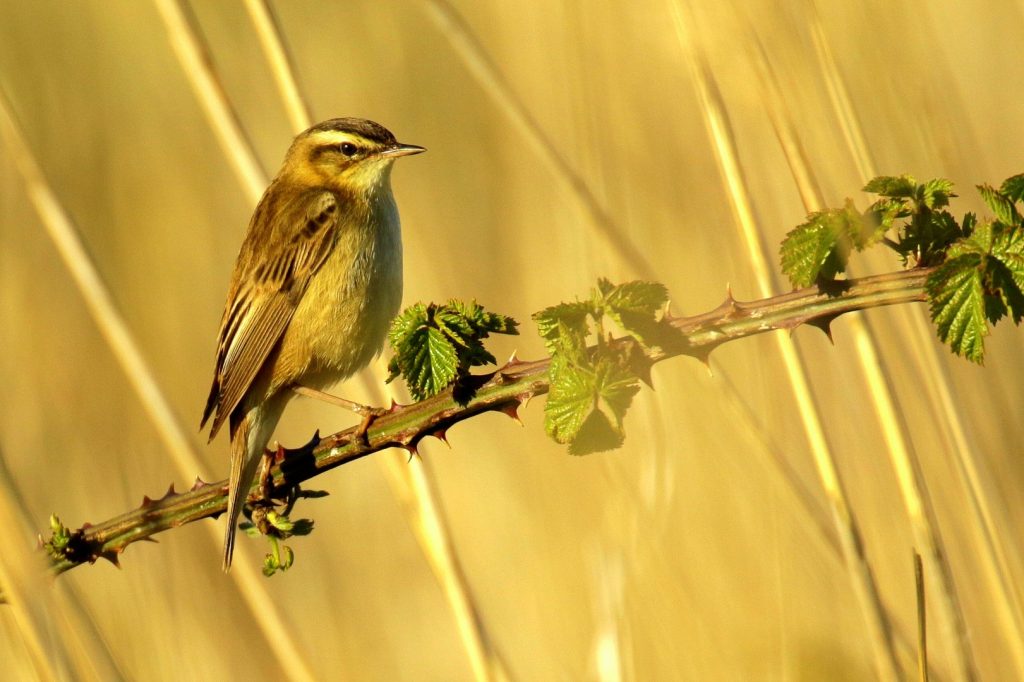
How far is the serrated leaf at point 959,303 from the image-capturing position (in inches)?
66.3

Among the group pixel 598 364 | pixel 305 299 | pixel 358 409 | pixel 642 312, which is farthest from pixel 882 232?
pixel 305 299

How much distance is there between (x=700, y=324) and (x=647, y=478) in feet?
3.62

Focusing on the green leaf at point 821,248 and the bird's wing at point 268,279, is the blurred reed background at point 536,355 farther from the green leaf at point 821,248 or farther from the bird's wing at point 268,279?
the green leaf at point 821,248

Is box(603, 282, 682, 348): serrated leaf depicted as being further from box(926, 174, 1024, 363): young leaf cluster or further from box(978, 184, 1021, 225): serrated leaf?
box(978, 184, 1021, 225): serrated leaf

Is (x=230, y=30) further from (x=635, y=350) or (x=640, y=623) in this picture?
(x=635, y=350)

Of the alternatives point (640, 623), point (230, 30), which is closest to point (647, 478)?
point (640, 623)

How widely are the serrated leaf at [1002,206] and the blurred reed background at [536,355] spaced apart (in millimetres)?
995

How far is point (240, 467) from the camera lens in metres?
2.79

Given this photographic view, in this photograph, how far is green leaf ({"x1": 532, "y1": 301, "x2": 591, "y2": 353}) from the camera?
1.85 metres

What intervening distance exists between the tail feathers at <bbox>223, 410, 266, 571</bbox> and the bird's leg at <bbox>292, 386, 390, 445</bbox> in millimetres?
194

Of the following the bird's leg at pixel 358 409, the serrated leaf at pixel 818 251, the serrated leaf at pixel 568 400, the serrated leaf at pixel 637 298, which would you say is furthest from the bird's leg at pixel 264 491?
the serrated leaf at pixel 818 251

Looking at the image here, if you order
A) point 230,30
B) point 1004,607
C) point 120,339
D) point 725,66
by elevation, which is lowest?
point 1004,607

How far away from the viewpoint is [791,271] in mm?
1835

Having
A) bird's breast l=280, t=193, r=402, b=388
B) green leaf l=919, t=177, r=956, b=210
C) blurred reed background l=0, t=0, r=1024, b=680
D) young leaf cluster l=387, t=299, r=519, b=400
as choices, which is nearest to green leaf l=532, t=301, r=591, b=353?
young leaf cluster l=387, t=299, r=519, b=400
